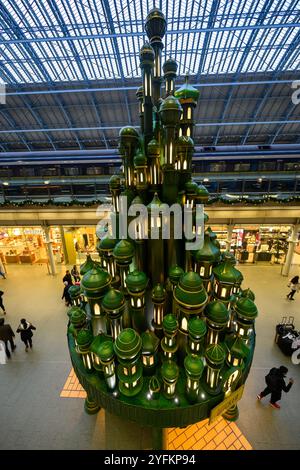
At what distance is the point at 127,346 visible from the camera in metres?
2.62

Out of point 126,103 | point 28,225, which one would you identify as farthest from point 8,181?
point 126,103

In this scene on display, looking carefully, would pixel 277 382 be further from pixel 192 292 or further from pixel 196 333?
pixel 192 292

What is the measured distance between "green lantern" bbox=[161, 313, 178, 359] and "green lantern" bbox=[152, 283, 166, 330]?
222 millimetres

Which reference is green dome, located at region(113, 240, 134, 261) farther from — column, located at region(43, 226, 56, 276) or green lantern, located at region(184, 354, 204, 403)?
column, located at region(43, 226, 56, 276)

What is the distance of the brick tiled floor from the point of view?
414 centimetres

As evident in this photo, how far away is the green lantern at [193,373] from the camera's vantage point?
8.95 ft

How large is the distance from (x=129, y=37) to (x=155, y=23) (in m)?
11.4

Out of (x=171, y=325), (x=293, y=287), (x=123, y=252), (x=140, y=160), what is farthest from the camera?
(x=293, y=287)

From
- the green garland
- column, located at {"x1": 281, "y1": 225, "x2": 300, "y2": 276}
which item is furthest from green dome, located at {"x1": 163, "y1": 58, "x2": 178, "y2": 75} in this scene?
column, located at {"x1": 281, "y1": 225, "x2": 300, "y2": 276}

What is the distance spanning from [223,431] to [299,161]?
1508 centimetres

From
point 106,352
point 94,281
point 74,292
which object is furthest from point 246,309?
point 74,292

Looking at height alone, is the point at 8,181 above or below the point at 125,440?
above
